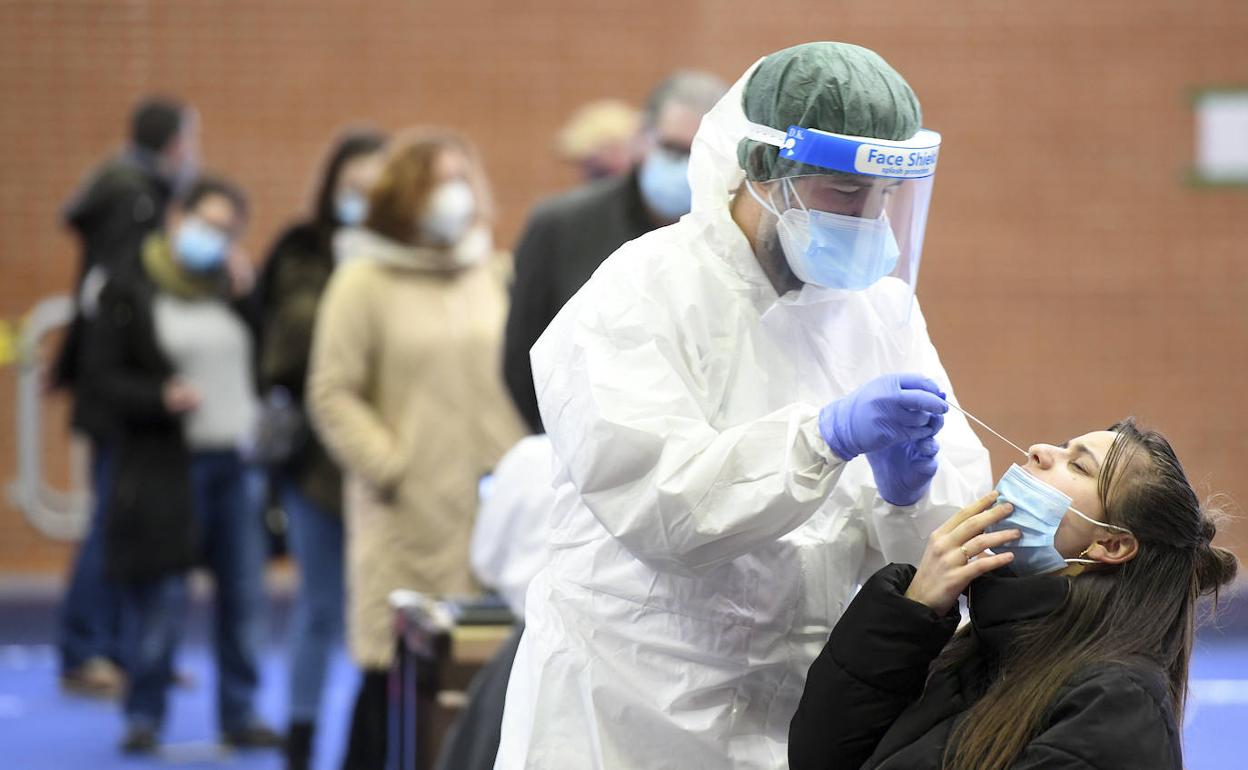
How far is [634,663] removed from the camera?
88.8 inches

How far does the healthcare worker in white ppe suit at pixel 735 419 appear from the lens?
85.4 inches

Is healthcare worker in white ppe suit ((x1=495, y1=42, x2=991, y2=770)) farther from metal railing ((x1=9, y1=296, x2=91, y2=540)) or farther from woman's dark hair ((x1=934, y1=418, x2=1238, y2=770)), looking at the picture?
metal railing ((x1=9, y1=296, x2=91, y2=540))

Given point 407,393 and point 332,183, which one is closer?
point 407,393

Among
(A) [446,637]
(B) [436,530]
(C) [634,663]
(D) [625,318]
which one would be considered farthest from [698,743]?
(B) [436,530]

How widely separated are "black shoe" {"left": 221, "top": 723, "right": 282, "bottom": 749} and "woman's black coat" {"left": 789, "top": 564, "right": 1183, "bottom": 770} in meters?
3.90

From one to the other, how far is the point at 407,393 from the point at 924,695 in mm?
2843

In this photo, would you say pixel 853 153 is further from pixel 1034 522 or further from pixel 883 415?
pixel 1034 522

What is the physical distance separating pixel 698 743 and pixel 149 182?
16.2ft

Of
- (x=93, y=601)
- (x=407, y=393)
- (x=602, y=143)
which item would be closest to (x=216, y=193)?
(x=602, y=143)

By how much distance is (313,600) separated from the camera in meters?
5.05

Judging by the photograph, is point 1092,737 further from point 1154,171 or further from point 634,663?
point 1154,171

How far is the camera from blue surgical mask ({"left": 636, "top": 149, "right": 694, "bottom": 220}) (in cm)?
414

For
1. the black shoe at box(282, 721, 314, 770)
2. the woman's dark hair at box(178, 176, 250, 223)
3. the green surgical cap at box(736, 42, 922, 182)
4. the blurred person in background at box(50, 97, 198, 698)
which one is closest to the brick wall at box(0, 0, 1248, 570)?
the blurred person in background at box(50, 97, 198, 698)

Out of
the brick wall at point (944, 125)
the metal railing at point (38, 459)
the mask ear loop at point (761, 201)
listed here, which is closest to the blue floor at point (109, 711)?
the metal railing at point (38, 459)
